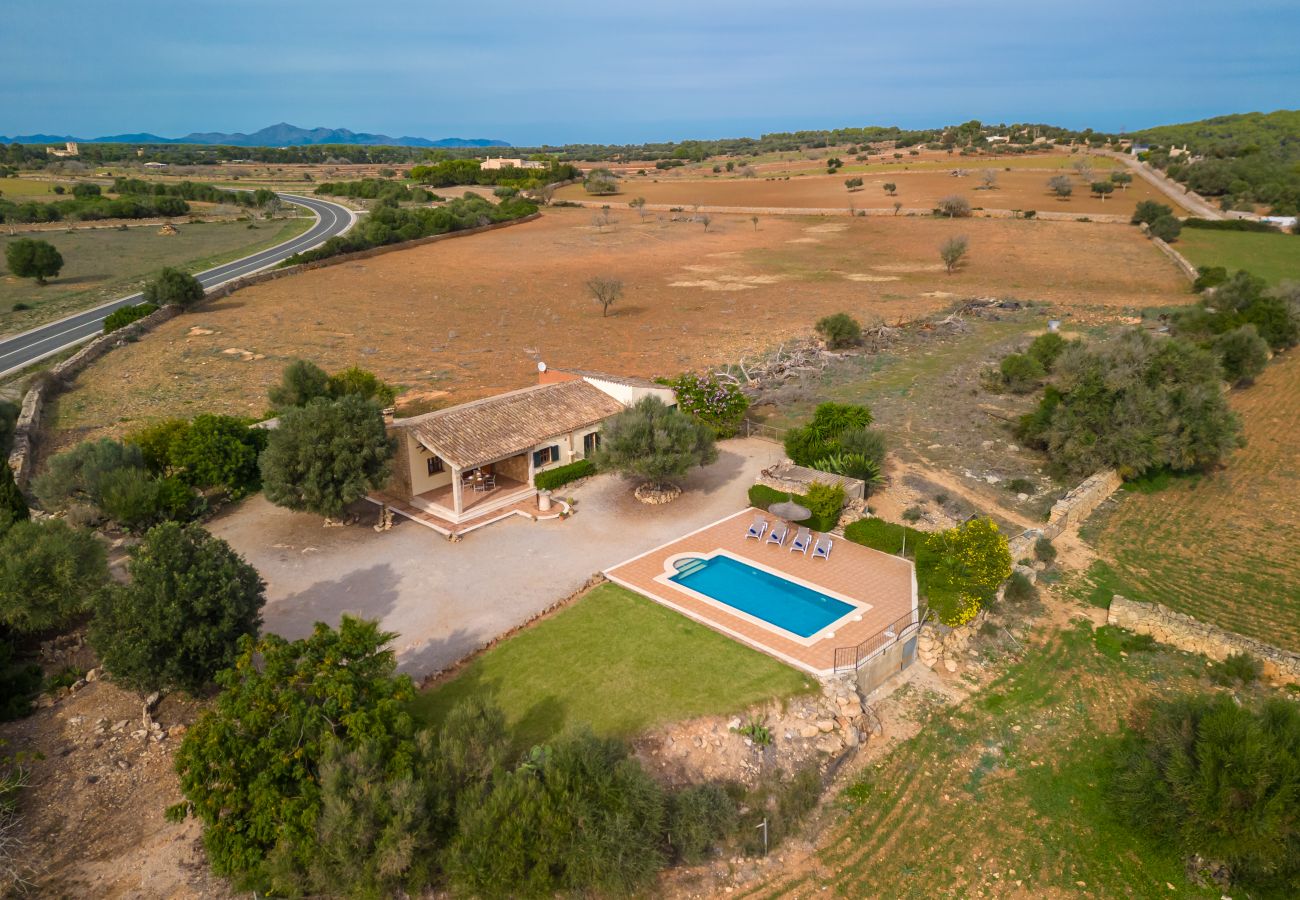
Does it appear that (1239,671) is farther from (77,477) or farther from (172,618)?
(77,477)

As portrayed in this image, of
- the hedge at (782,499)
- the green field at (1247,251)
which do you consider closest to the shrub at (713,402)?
the hedge at (782,499)

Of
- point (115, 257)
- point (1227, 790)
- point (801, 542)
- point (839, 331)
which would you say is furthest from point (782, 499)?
point (115, 257)

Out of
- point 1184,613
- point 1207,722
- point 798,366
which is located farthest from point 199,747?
point 798,366

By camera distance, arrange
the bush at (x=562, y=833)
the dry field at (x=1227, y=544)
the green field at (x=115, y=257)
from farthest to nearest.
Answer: the green field at (x=115, y=257)
the dry field at (x=1227, y=544)
the bush at (x=562, y=833)

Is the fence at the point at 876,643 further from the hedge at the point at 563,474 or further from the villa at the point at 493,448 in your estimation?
the hedge at the point at 563,474

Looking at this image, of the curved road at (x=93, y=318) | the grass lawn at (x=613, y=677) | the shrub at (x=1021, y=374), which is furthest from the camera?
the curved road at (x=93, y=318)

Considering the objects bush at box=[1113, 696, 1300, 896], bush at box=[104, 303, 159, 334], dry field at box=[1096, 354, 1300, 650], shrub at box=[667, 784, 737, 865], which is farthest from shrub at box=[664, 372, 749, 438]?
bush at box=[104, 303, 159, 334]
